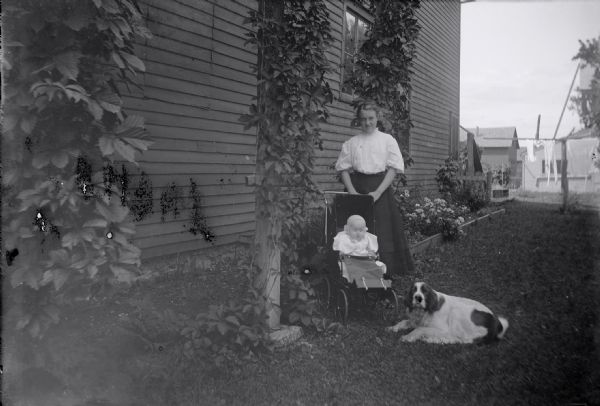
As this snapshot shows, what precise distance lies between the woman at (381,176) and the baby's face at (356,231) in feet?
1.54

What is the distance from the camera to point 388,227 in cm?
466

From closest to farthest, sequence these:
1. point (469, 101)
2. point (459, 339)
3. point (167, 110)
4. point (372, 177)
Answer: point (459, 339) → point (372, 177) → point (167, 110) → point (469, 101)

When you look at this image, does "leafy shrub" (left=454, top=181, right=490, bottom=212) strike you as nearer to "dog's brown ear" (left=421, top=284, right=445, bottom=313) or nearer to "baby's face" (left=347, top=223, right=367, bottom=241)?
"baby's face" (left=347, top=223, right=367, bottom=241)

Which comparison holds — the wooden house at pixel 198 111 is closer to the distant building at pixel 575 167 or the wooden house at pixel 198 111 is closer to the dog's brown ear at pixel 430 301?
the dog's brown ear at pixel 430 301

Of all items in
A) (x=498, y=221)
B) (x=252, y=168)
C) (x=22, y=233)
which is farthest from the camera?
(x=498, y=221)

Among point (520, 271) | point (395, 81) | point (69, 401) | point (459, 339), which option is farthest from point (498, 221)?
point (69, 401)

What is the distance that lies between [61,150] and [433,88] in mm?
12497

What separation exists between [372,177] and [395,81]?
6.64ft

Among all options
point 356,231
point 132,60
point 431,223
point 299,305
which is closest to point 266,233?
point 299,305

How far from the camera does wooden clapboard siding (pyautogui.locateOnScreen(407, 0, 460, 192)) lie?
12312 millimetres

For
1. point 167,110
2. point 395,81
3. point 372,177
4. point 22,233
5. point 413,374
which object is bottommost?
point 413,374

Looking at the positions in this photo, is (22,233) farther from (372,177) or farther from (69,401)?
(372,177)

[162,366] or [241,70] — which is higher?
[241,70]

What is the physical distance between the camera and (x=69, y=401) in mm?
2516
